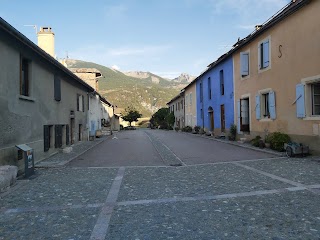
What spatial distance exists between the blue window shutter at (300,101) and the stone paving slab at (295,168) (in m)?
2.26

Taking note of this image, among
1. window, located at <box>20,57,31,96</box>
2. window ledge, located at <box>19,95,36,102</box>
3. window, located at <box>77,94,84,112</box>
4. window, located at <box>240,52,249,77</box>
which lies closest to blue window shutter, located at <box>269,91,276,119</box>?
window, located at <box>240,52,249,77</box>

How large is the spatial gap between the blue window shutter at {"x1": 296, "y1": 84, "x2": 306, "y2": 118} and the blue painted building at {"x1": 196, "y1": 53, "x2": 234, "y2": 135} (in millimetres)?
9565

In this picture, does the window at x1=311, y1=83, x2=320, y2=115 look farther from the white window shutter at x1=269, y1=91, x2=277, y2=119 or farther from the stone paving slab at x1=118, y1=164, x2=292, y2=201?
the stone paving slab at x1=118, y1=164, x2=292, y2=201

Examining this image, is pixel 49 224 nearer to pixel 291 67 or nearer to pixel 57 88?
pixel 57 88

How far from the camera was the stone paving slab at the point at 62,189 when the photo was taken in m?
6.35

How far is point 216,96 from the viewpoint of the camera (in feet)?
90.2

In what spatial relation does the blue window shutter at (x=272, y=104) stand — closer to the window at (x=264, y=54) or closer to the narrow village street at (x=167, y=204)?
the window at (x=264, y=54)

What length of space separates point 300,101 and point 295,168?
172 inches

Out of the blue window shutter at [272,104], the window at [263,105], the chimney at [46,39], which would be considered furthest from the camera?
the chimney at [46,39]

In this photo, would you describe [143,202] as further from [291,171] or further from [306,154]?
[306,154]

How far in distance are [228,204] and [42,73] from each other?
10.3 meters

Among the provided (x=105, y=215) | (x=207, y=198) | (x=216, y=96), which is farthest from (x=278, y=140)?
(x=216, y=96)

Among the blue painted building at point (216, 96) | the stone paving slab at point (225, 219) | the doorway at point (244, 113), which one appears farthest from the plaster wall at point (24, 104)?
the blue painted building at point (216, 96)

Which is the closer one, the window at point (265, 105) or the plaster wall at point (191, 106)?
the window at point (265, 105)
